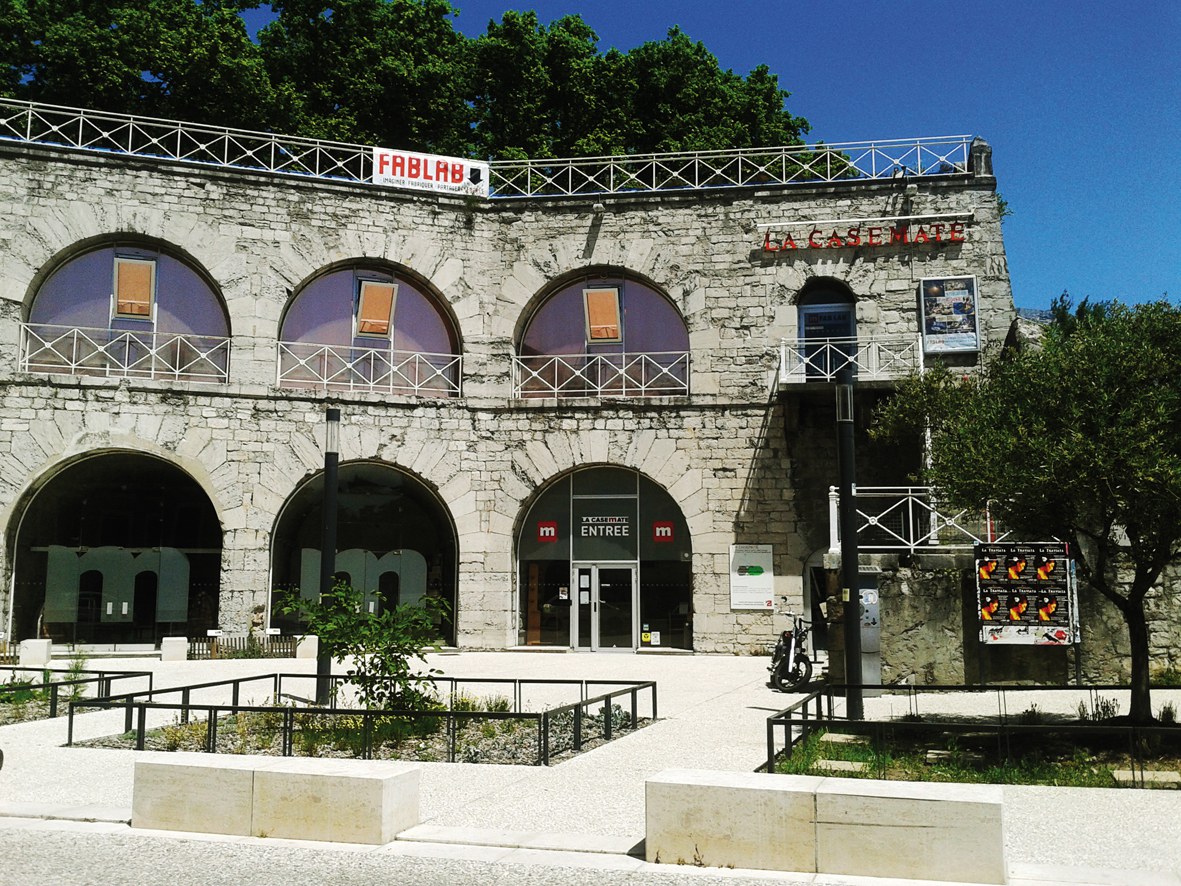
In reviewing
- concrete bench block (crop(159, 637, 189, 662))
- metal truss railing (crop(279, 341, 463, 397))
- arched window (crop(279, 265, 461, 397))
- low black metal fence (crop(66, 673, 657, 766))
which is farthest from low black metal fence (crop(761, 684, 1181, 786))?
arched window (crop(279, 265, 461, 397))

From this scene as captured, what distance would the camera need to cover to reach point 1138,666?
33.1ft

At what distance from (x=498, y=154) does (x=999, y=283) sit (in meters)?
16.5

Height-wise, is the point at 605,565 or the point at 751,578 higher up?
the point at 605,565

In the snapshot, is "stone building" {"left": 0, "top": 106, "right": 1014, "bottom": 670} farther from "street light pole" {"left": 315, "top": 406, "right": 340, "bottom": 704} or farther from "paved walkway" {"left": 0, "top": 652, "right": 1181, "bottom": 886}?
"paved walkway" {"left": 0, "top": 652, "right": 1181, "bottom": 886}

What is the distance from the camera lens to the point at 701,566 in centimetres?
2105

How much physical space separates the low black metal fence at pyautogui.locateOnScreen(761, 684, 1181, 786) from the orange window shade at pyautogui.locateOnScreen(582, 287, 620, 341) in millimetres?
10981

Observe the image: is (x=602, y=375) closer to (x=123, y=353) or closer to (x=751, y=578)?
(x=751, y=578)

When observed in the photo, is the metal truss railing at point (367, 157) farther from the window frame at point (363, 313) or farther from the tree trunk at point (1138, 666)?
the tree trunk at point (1138, 666)

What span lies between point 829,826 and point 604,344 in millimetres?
17150

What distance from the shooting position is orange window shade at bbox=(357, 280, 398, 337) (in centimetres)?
2208

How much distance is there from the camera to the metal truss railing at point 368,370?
2150 centimetres

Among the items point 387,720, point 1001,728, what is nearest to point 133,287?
point 387,720

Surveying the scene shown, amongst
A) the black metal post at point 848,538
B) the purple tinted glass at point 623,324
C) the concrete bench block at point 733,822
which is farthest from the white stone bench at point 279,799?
the purple tinted glass at point 623,324

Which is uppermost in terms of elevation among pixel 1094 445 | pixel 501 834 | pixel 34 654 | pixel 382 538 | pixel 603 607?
pixel 1094 445
